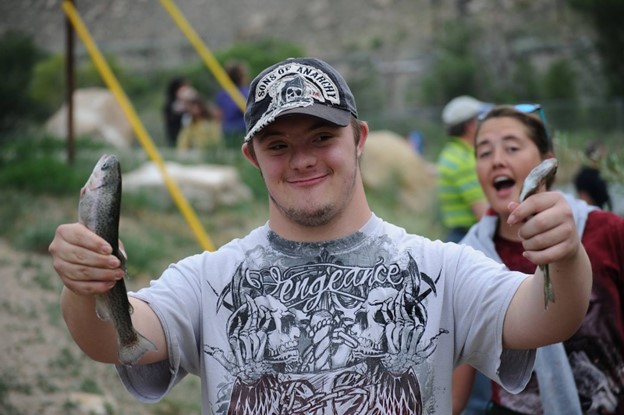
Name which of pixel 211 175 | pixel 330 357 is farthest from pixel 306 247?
pixel 211 175

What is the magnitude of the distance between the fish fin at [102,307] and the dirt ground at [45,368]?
3.63 metres

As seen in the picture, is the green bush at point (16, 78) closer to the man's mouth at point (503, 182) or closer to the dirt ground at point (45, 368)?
the dirt ground at point (45, 368)

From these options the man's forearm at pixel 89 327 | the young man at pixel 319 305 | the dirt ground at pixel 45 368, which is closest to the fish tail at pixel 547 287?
the young man at pixel 319 305

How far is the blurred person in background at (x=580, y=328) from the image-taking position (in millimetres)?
3523

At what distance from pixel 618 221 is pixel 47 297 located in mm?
5351

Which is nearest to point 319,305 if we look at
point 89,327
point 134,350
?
point 134,350

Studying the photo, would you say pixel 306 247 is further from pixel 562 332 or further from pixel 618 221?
pixel 618 221

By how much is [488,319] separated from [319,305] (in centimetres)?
48

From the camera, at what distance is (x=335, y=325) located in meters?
2.58

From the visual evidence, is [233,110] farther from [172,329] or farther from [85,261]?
[85,261]

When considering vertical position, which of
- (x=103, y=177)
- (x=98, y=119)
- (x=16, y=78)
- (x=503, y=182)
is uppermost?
(x=16, y=78)

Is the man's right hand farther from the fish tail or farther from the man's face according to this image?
the fish tail

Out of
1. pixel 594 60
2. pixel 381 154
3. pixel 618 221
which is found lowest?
pixel 618 221

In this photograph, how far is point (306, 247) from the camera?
2713 millimetres
